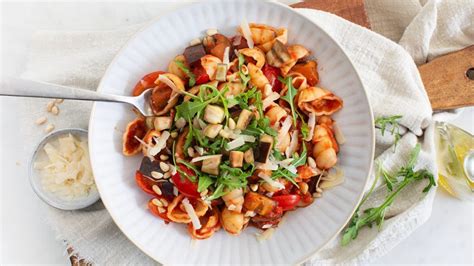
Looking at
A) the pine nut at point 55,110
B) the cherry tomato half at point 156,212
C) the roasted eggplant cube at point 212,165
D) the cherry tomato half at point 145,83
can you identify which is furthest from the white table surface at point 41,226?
the roasted eggplant cube at point 212,165

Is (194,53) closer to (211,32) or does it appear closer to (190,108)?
(211,32)

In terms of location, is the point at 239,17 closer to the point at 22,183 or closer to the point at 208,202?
the point at 208,202

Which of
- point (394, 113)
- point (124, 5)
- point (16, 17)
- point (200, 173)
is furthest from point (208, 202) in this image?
point (16, 17)

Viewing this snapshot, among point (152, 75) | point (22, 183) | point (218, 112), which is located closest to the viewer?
point (218, 112)

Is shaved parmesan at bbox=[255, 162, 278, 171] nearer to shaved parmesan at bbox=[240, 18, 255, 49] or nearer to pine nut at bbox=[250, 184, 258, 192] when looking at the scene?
pine nut at bbox=[250, 184, 258, 192]

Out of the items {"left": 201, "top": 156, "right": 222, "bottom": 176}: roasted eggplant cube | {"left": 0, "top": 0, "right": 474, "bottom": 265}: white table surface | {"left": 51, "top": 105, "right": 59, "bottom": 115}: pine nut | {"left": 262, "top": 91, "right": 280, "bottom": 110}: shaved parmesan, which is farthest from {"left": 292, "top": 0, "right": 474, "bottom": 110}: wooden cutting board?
{"left": 51, "top": 105, "right": 59, "bottom": 115}: pine nut

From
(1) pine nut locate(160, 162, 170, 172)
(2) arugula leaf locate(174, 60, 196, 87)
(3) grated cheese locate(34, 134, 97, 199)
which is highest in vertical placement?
(2) arugula leaf locate(174, 60, 196, 87)
